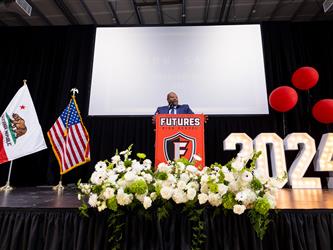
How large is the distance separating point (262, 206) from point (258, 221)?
0.10 meters

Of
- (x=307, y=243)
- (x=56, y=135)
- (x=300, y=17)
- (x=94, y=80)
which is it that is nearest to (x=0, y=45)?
(x=94, y=80)

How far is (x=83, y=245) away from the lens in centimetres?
127

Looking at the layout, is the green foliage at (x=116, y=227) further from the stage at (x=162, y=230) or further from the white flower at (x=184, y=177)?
the white flower at (x=184, y=177)

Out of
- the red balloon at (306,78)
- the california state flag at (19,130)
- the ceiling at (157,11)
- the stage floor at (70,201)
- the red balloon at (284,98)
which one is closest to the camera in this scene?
the stage floor at (70,201)

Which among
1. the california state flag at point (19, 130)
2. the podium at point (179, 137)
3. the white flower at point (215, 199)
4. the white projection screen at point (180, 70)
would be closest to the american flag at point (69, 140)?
the california state flag at point (19, 130)

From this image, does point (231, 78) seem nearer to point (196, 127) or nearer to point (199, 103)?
point (199, 103)

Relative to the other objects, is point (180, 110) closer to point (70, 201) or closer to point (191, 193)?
point (70, 201)

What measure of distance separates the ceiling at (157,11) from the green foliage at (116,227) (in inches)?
175

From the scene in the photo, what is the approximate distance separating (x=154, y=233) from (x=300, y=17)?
6.02 meters

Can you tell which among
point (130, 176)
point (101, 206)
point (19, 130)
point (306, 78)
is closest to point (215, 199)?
point (130, 176)

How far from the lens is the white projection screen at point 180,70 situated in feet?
13.8

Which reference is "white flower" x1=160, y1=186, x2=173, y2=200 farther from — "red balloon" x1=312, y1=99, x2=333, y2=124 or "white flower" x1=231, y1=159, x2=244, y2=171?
"red balloon" x1=312, y1=99, x2=333, y2=124

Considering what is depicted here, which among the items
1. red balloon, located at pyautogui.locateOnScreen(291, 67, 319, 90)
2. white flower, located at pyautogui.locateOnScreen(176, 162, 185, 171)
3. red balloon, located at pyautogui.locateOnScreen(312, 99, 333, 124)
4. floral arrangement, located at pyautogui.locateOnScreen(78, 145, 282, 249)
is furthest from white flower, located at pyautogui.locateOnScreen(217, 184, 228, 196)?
red balloon, located at pyautogui.locateOnScreen(291, 67, 319, 90)

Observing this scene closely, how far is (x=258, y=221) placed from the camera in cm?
117
